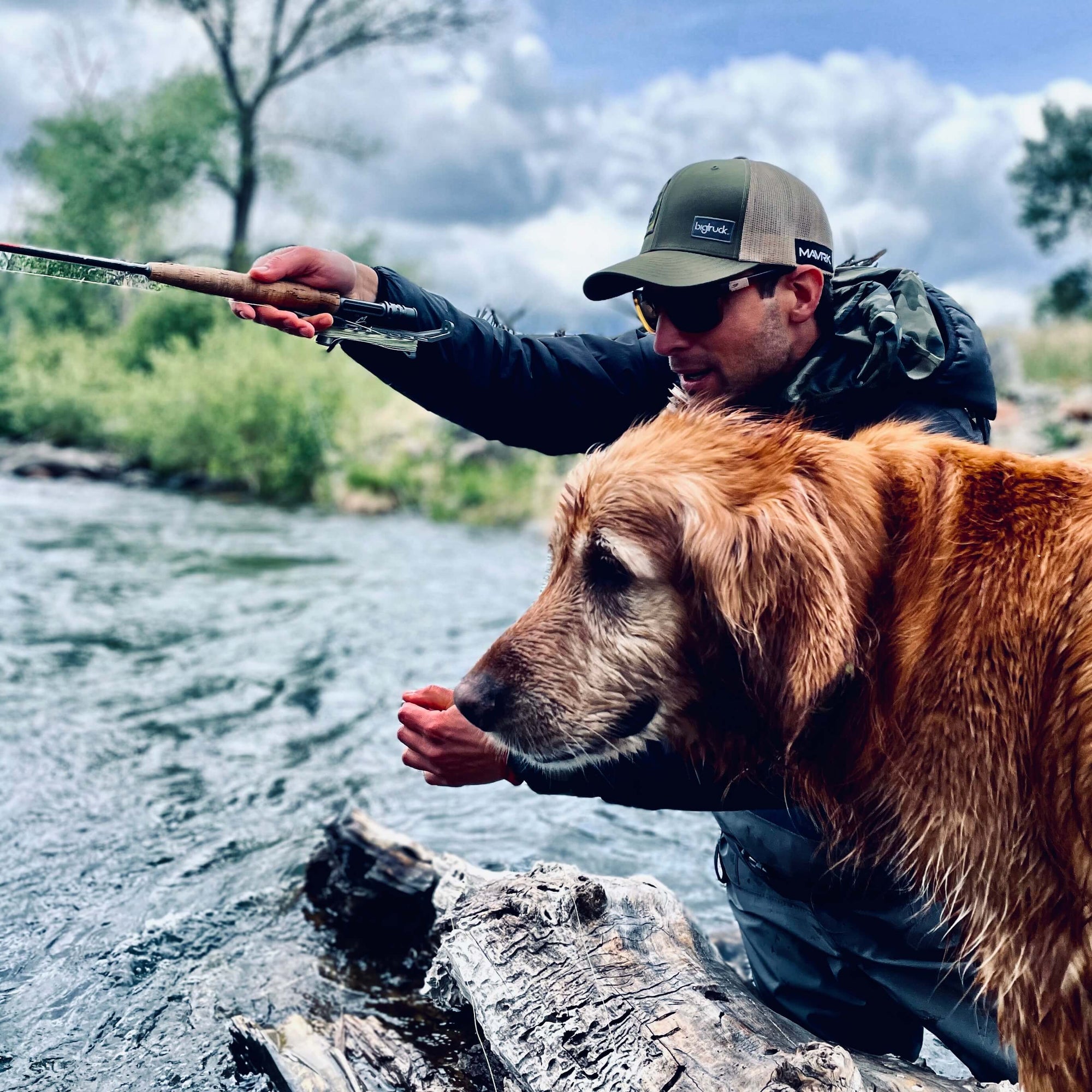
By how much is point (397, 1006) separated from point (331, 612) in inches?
296

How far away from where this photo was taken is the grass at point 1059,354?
29.4 meters

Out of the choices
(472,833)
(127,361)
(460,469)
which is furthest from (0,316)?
(472,833)

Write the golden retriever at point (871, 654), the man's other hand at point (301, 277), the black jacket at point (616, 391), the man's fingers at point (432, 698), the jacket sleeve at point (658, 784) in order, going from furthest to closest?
1. the man's other hand at point (301, 277)
2. the man's fingers at point (432, 698)
3. the black jacket at point (616, 391)
4. the jacket sleeve at point (658, 784)
5. the golden retriever at point (871, 654)

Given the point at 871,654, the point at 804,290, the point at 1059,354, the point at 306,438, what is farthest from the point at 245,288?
the point at 1059,354

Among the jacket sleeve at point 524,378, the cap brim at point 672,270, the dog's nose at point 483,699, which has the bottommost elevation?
the dog's nose at point 483,699

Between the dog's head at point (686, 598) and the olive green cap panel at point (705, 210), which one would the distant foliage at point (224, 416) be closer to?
the olive green cap panel at point (705, 210)

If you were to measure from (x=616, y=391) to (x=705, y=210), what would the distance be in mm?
1052

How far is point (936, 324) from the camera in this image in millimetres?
3348

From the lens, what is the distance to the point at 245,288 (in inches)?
130

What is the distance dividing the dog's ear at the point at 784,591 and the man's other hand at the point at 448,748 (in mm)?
886

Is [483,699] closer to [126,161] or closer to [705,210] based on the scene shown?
[705,210]

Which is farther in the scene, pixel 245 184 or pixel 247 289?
pixel 245 184

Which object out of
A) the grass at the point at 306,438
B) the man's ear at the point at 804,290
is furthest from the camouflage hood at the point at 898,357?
the grass at the point at 306,438

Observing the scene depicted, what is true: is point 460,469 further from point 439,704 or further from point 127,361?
point 439,704
